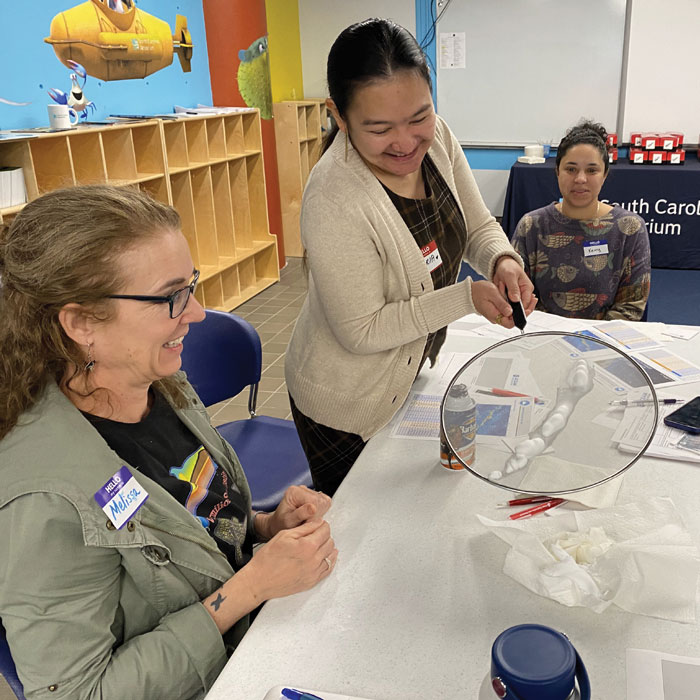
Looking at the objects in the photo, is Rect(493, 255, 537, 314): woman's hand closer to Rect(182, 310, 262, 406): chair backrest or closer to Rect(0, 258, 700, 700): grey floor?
Rect(182, 310, 262, 406): chair backrest

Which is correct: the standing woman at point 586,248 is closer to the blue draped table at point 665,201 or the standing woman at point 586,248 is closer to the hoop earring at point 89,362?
the hoop earring at point 89,362

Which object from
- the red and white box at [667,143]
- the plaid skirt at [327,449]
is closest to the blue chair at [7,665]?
the plaid skirt at [327,449]

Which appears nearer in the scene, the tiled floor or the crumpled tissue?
the crumpled tissue

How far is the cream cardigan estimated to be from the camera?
58.4 inches

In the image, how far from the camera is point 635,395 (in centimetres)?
124

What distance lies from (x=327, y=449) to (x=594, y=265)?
4.95 ft

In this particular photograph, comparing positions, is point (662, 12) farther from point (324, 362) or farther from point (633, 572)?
point (633, 572)

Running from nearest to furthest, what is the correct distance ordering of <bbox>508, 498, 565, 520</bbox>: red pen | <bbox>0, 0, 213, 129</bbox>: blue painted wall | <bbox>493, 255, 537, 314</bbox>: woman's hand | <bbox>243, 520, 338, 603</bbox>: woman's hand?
<bbox>243, 520, 338, 603</bbox>: woman's hand, <bbox>508, 498, 565, 520</bbox>: red pen, <bbox>493, 255, 537, 314</bbox>: woman's hand, <bbox>0, 0, 213, 129</bbox>: blue painted wall

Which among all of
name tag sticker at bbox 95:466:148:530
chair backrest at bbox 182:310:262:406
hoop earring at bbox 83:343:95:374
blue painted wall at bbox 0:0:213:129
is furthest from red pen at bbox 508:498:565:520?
blue painted wall at bbox 0:0:213:129

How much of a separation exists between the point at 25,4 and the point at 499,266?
3280mm

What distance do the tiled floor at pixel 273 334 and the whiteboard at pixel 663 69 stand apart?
3.39 meters

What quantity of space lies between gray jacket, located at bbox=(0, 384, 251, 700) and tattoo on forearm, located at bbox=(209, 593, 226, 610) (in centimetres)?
3

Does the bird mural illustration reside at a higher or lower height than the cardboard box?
higher

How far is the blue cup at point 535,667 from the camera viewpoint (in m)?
0.73
